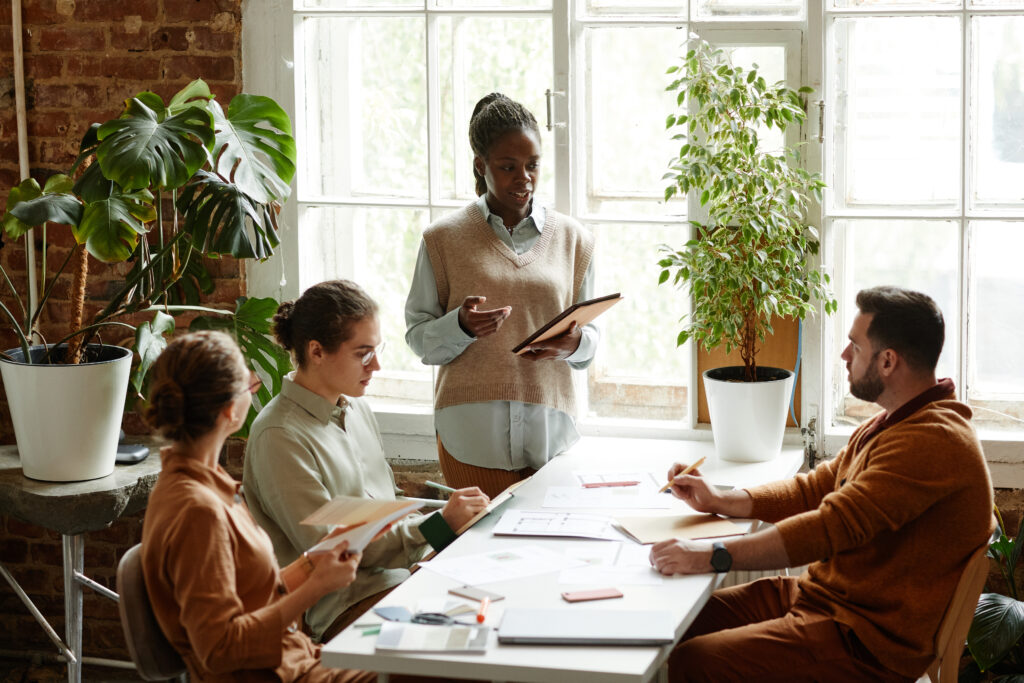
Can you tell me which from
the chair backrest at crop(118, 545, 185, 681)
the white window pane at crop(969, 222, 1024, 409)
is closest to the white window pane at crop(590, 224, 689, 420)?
the white window pane at crop(969, 222, 1024, 409)

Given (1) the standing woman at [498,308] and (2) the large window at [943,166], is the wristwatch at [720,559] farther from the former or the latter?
(2) the large window at [943,166]

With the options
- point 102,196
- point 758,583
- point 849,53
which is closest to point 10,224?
point 102,196

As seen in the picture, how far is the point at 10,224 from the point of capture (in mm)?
3373

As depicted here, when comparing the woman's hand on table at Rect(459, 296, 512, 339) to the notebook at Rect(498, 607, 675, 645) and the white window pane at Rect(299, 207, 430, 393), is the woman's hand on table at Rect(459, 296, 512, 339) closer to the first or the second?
the white window pane at Rect(299, 207, 430, 393)

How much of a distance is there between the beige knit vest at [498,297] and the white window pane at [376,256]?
2.12 ft

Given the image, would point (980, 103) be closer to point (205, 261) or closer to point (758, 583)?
point (758, 583)

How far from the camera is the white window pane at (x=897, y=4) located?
3465mm

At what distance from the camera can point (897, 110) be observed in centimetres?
356

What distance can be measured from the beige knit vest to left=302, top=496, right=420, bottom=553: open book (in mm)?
967

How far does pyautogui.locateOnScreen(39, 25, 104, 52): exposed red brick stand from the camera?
396cm

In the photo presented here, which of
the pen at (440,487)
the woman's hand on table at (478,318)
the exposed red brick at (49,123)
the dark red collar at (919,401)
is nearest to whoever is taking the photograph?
the dark red collar at (919,401)

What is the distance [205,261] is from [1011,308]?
2591 mm

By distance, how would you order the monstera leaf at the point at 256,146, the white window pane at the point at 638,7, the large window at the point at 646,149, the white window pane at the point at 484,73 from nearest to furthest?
the monstera leaf at the point at 256,146
the large window at the point at 646,149
the white window pane at the point at 638,7
the white window pane at the point at 484,73

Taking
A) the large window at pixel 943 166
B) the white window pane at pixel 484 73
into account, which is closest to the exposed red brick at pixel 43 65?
the white window pane at pixel 484 73
